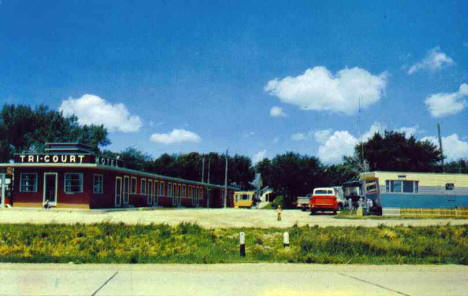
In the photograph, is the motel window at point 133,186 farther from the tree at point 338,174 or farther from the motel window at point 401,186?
the tree at point 338,174

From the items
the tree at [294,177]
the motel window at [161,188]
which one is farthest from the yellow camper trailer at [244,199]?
the motel window at [161,188]

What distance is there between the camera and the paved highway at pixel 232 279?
8.18m

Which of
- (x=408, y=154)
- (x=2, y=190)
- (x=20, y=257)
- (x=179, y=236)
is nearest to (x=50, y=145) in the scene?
(x=2, y=190)

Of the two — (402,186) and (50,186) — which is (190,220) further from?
(402,186)

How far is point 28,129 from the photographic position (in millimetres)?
64500

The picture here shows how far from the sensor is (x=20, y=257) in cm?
1251

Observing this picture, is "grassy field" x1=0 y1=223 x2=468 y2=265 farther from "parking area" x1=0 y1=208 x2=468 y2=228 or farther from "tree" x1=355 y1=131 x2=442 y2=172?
"tree" x1=355 y1=131 x2=442 y2=172

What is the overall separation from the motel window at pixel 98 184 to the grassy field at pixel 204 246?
15.1m

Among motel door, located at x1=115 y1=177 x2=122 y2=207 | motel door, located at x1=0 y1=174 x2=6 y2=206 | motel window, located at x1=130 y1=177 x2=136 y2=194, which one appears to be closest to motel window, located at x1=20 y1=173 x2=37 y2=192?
motel door, located at x1=0 y1=174 x2=6 y2=206

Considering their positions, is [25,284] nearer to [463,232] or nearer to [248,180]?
[463,232]

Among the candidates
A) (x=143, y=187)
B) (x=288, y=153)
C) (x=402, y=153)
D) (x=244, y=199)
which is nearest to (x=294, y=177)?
(x=288, y=153)

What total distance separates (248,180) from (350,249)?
7273cm

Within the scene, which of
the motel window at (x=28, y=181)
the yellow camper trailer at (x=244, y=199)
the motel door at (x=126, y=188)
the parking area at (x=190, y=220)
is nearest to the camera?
the parking area at (x=190, y=220)

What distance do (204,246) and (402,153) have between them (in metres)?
55.4
